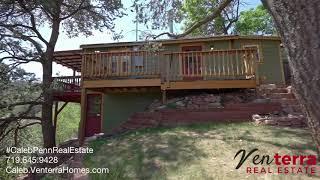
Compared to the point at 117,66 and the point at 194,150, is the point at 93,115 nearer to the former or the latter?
the point at 117,66

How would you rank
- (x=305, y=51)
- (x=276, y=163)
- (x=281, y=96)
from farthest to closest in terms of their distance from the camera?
(x=281, y=96) < (x=276, y=163) < (x=305, y=51)

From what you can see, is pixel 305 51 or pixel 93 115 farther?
pixel 93 115

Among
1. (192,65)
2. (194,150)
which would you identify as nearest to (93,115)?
(192,65)

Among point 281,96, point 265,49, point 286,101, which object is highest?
point 265,49

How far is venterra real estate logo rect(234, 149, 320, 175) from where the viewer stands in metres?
5.73

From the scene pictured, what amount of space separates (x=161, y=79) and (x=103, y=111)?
445 centimetres

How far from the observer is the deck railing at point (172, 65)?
1116 cm

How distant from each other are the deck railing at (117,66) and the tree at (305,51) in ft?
31.2

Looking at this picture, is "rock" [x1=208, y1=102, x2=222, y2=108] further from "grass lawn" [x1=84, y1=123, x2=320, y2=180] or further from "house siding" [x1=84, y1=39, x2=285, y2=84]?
"house siding" [x1=84, y1=39, x2=285, y2=84]

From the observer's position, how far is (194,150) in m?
7.08

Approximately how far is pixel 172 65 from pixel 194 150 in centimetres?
535

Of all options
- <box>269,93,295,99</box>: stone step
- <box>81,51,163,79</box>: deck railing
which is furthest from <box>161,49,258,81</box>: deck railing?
<box>269,93,295,99</box>: stone step

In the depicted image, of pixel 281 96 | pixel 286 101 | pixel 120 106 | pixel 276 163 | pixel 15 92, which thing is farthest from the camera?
pixel 120 106

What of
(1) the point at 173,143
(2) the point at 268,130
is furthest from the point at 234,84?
(1) the point at 173,143
